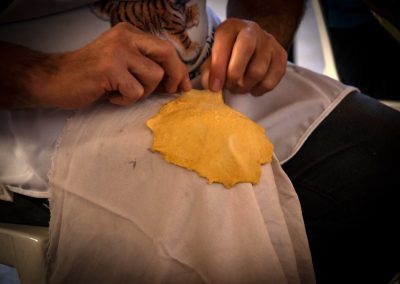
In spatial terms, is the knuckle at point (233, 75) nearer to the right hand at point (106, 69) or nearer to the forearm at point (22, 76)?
the right hand at point (106, 69)

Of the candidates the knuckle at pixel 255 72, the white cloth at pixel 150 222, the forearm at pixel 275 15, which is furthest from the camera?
the forearm at pixel 275 15

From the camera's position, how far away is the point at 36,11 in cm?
51

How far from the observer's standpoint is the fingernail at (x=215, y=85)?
0.53m

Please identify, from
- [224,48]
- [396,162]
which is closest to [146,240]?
[224,48]

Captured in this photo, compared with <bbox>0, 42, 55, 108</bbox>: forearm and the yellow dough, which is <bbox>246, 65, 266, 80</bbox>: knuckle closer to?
the yellow dough

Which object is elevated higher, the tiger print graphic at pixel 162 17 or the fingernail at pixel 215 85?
the tiger print graphic at pixel 162 17

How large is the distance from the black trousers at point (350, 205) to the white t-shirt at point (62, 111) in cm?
5

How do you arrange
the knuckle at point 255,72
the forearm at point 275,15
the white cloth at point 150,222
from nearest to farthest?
the white cloth at point 150,222 → the knuckle at point 255,72 → the forearm at point 275,15

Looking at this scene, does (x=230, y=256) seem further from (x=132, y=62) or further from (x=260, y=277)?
(x=132, y=62)

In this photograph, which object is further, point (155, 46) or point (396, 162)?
point (396, 162)

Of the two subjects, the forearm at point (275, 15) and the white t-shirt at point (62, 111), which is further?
the forearm at point (275, 15)

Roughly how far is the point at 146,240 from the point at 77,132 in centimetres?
18

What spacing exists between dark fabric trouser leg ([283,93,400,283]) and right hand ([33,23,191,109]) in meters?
0.31

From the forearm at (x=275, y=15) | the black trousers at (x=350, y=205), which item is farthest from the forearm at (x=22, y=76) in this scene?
the forearm at (x=275, y=15)
